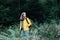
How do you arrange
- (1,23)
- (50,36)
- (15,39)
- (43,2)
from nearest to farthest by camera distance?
1. (15,39)
2. (50,36)
3. (43,2)
4. (1,23)

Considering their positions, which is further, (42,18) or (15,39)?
(42,18)

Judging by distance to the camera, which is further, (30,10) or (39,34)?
(30,10)

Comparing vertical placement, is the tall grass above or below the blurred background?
above

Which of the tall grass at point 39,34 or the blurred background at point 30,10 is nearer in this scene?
the tall grass at point 39,34

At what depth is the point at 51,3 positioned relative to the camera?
59.4ft

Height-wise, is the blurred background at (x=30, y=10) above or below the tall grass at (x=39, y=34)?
below

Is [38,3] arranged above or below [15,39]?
below

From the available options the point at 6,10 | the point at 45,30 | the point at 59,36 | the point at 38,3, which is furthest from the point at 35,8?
the point at 59,36

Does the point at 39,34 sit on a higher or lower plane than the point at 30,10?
higher

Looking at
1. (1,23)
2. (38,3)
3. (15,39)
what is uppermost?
(15,39)

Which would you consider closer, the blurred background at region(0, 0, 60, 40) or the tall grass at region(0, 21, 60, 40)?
the tall grass at region(0, 21, 60, 40)

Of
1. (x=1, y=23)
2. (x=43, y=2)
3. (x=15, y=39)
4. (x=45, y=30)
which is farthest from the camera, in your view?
(x=1, y=23)

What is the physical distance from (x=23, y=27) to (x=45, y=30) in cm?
99

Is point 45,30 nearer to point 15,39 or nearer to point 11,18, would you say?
point 15,39
